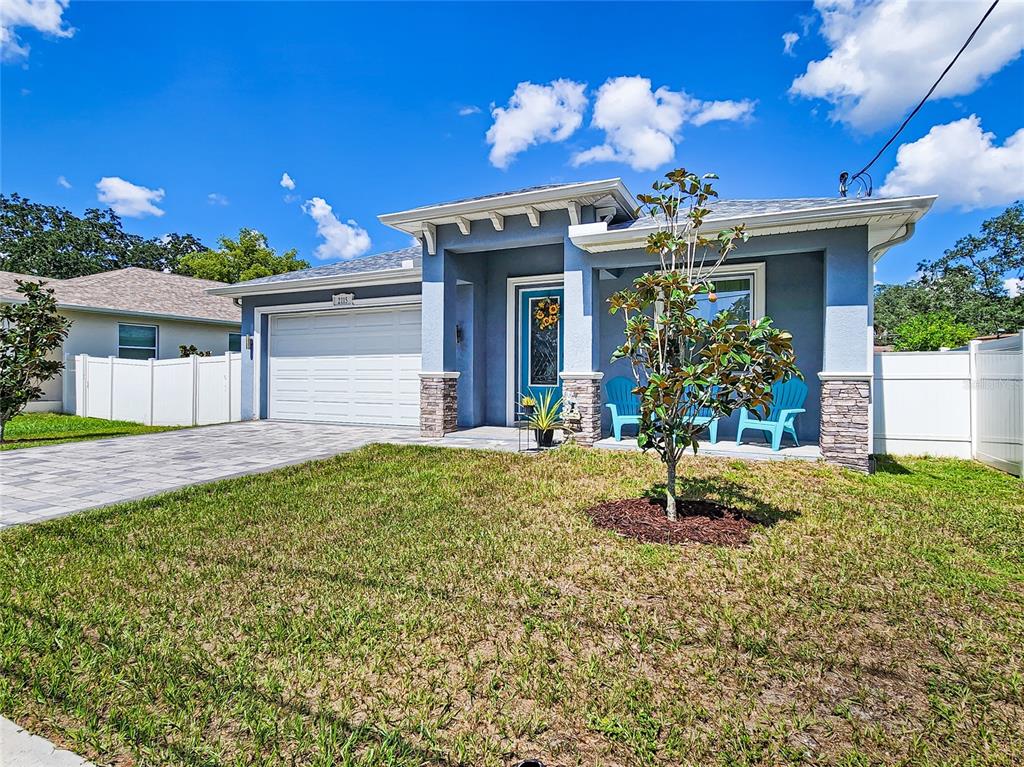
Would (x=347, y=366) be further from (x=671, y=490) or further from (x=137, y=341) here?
(x=137, y=341)

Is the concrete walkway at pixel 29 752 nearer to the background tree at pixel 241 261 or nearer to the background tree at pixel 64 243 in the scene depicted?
the background tree at pixel 241 261

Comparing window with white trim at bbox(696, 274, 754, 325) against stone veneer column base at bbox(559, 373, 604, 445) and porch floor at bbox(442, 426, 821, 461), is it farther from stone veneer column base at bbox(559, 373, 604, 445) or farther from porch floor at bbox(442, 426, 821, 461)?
stone veneer column base at bbox(559, 373, 604, 445)

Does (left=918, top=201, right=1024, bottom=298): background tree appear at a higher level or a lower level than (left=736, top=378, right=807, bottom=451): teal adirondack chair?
higher

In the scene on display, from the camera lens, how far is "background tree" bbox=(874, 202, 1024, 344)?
24547 mm

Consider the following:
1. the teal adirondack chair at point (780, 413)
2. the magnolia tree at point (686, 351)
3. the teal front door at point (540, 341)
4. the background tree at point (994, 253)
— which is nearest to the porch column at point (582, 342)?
the teal front door at point (540, 341)

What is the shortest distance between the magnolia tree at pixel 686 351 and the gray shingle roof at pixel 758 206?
2804 millimetres

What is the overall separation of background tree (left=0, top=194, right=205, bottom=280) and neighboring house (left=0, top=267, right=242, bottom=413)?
71.4ft

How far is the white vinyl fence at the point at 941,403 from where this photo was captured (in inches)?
262

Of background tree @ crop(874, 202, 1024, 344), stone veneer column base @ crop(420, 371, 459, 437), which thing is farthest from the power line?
background tree @ crop(874, 202, 1024, 344)

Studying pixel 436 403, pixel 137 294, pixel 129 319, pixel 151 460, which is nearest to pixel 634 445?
pixel 436 403

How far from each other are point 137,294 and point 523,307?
13.4 meters

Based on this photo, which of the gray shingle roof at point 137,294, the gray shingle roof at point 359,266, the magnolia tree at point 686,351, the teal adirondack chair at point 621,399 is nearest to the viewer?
the magnolia tree at point 686,351

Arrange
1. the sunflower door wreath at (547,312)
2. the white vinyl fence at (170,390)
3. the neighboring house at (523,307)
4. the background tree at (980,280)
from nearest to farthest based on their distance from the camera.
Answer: the neighboring house at (523,307) < the sunflower door wreath at (547,312) < the white vinyl fence at (170,390) < the background tree at (980,280)

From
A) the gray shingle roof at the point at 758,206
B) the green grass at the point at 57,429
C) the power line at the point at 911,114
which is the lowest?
the green grass at the point at 57,429
